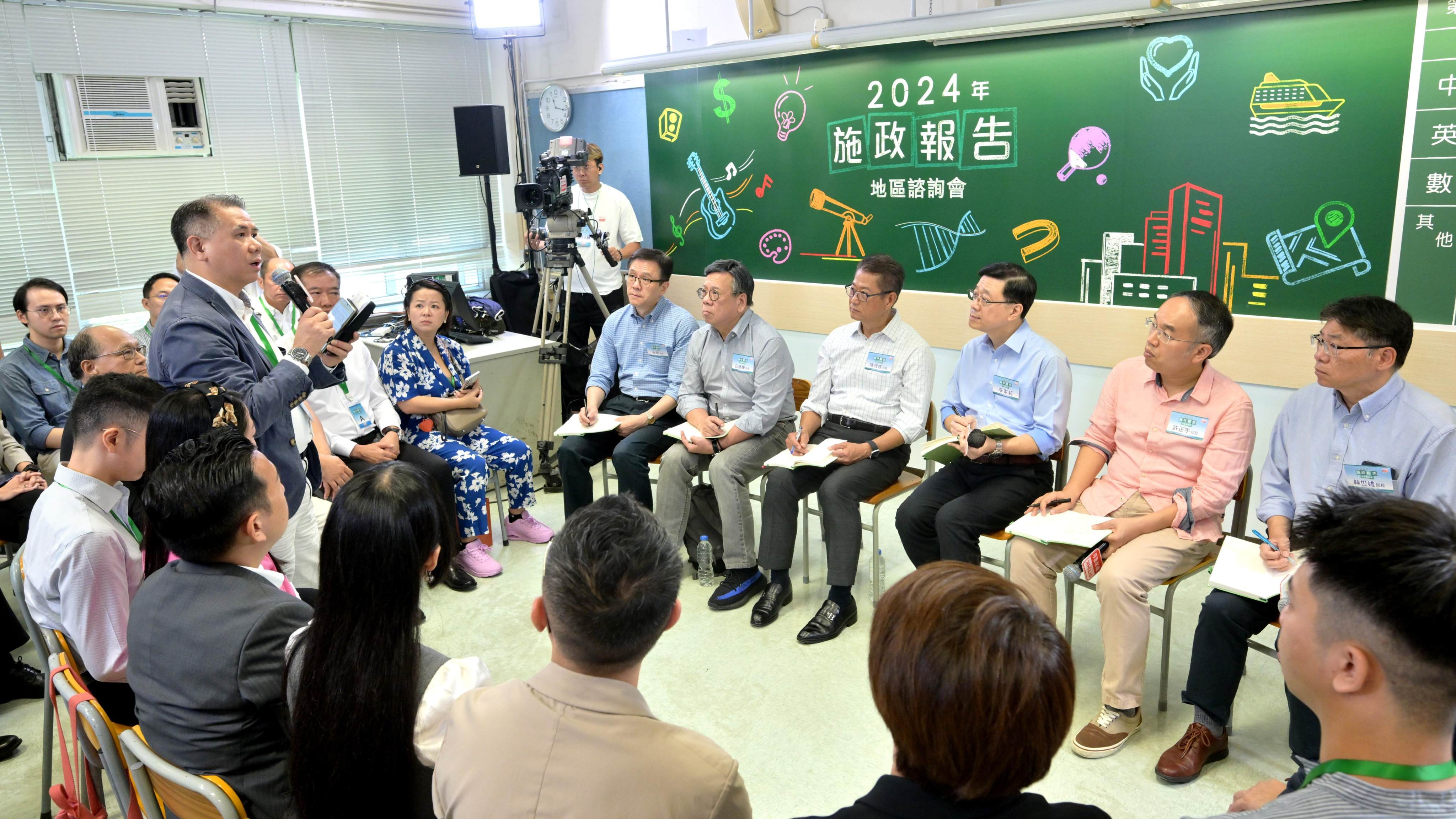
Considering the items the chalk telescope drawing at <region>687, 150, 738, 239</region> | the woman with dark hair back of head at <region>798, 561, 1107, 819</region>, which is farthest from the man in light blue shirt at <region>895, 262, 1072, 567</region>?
the chalk telescope drawing at <region>687, 150, 738, 239</region>

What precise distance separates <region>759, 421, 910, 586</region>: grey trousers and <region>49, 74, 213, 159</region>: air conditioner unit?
4.49m

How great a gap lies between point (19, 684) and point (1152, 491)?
363 cm

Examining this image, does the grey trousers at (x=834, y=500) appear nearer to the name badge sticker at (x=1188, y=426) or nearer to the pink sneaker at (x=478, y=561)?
the name badge sticker at (x=1188, y=426)

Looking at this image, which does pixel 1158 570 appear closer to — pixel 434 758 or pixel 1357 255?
pixel 1357 255

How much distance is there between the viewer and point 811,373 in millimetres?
5281

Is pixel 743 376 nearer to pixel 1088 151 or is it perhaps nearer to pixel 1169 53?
pixel 1088 151

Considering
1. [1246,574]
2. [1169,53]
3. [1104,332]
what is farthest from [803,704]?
[1169,53]

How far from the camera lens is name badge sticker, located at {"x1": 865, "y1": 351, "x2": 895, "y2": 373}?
134 inches

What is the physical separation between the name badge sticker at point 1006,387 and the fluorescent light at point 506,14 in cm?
464

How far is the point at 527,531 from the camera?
4156mm

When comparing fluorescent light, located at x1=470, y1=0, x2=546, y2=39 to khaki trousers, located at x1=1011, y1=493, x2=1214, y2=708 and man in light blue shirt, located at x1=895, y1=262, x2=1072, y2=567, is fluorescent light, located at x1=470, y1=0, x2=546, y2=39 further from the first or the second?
khaki trousers, located at x1=1011, y1=493, x2=1214, y2=708

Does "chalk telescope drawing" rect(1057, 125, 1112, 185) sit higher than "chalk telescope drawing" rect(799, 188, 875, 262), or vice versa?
"chalk telescope drawing" rect(1057, 125, 1112, 185)

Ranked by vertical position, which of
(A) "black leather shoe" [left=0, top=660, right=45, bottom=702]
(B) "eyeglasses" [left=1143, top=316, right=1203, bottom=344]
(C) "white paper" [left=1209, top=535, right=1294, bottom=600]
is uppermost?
(B) "eyeglasses" [left=1143, top=316, right=1203, bottom=344]

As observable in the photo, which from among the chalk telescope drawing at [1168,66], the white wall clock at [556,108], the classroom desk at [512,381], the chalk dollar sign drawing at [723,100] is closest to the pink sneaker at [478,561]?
the classroom desk at [512,381]
